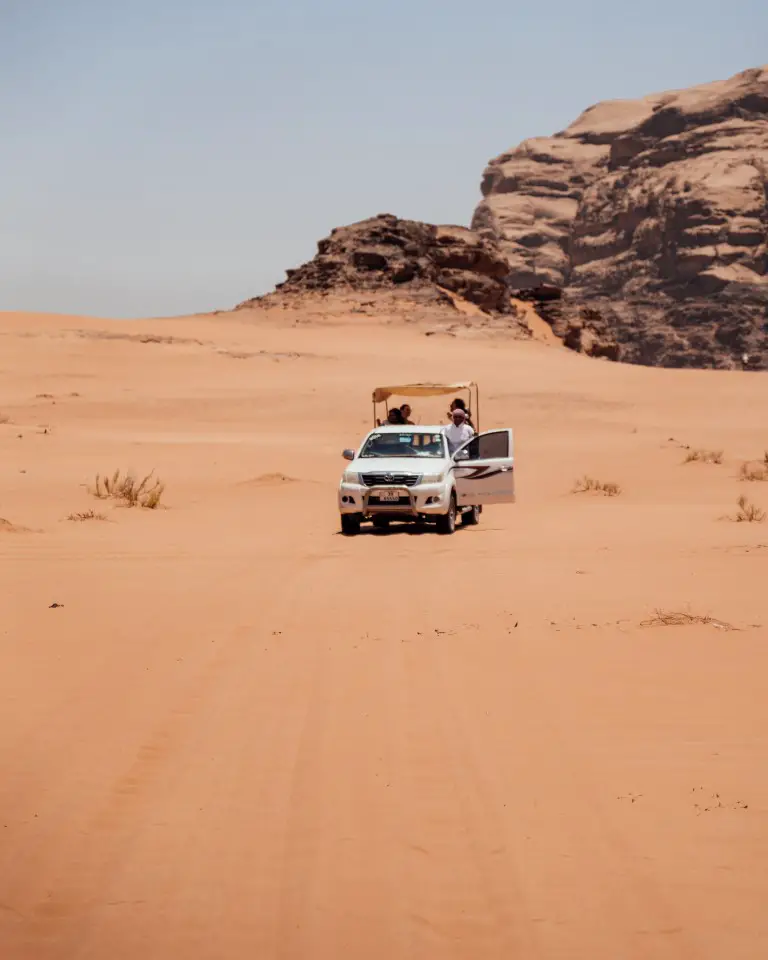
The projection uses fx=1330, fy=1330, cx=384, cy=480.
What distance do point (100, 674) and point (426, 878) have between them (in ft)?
11.3

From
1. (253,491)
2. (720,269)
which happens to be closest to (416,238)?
(253,491)

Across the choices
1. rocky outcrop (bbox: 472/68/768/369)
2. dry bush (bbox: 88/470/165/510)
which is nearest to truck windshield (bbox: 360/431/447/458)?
dry bush (bbox: 88/470/165/510)

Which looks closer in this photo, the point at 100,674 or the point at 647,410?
the point at 100,674

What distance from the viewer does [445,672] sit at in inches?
298

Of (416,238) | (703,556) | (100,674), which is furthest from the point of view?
(416,238)

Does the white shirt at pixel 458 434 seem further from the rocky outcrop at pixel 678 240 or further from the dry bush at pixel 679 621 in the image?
the rocky outcrop at pixel 678 240

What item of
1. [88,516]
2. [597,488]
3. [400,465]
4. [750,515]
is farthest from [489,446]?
[597,488]

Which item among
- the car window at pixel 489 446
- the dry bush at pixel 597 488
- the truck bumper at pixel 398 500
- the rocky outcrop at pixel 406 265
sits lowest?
the dry bush at pixel 597 488

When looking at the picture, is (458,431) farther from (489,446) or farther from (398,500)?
(398,500)

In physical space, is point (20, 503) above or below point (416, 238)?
below

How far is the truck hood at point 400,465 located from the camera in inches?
601

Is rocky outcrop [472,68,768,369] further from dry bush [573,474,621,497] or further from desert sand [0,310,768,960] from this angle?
desert sand [0,310,768,960]

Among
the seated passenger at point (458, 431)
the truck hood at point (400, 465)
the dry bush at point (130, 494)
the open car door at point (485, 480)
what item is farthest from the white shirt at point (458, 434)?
the dry bush at point (130, 494)

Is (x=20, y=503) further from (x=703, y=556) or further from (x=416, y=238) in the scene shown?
(x=416, y=238)
